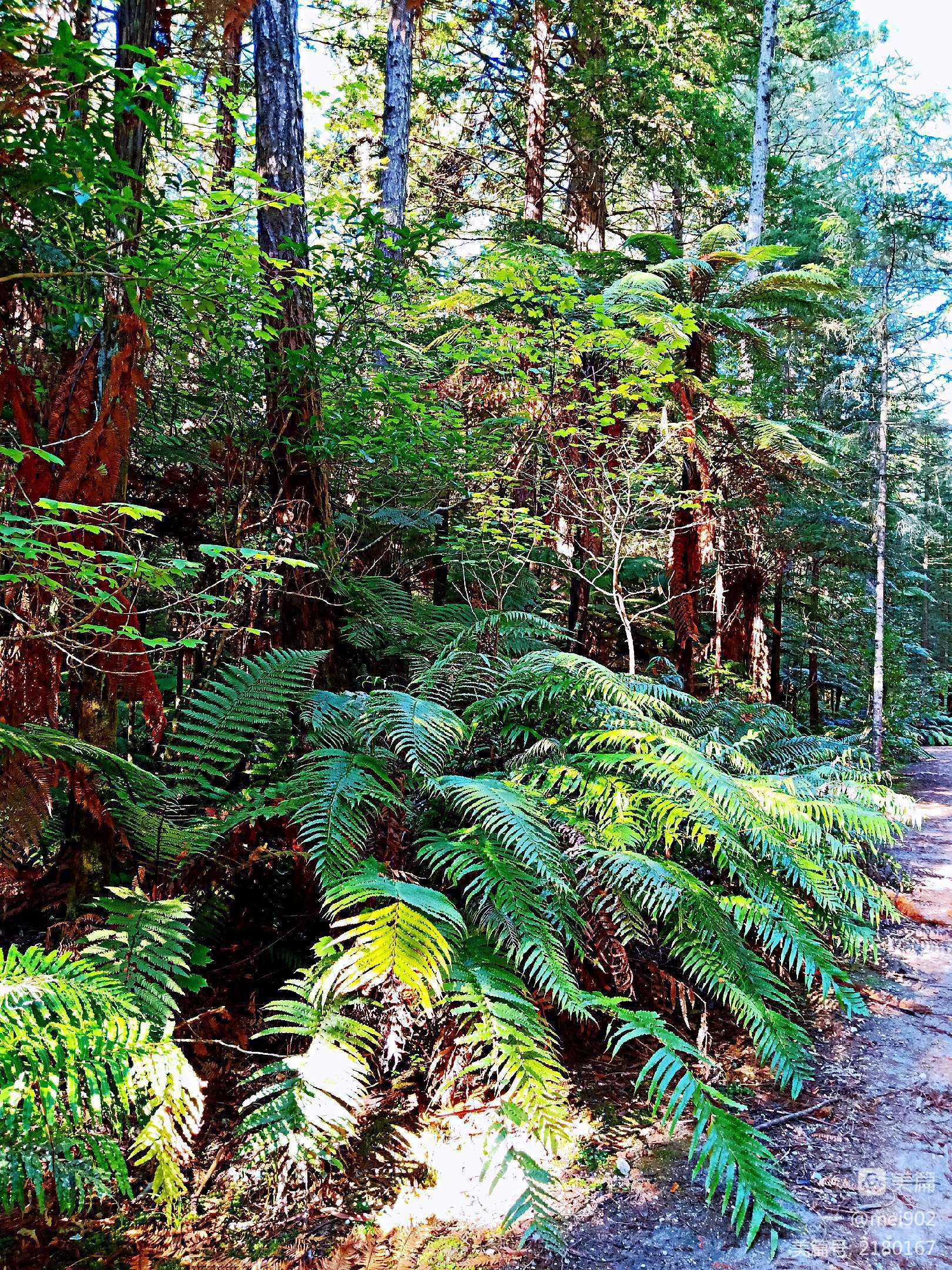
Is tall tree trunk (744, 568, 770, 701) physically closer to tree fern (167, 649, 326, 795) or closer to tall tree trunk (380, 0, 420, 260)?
tall tree trunk (380, 0, 420, 260)

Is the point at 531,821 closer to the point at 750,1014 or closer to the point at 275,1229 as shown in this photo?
the point at 750,1014

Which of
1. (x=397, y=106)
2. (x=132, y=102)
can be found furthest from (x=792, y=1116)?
(x=397, y=106)

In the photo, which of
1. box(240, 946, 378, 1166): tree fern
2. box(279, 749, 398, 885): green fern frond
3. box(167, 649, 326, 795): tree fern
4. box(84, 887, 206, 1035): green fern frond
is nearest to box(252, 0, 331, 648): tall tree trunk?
box(167, 649, 326, 795): tree fern

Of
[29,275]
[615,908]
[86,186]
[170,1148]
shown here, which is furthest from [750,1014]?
[86,186]

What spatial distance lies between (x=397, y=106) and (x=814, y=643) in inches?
352

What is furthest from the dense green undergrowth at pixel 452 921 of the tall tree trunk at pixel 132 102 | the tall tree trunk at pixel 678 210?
the tall tree trunk at pixel 678 210

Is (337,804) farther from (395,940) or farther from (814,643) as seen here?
(814,643)

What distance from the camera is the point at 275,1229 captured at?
1.67 meters

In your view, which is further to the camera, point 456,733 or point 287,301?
point 287,301

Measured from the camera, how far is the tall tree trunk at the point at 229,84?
3.09m

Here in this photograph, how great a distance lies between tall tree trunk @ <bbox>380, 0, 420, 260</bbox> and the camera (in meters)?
6.87

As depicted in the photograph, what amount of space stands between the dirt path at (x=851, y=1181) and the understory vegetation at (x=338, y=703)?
12 cm

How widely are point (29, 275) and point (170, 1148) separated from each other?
224cm

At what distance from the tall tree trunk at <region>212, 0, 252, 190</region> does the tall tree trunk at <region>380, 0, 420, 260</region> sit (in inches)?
76.7
